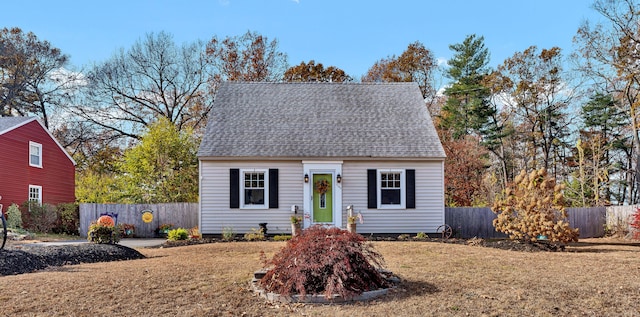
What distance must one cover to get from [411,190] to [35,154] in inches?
711

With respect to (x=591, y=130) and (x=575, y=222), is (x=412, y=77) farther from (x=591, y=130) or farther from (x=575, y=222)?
(x=575, y=222)

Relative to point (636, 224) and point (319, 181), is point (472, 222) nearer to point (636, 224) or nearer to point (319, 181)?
point (636, 224)

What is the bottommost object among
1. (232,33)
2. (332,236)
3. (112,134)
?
(332,236)

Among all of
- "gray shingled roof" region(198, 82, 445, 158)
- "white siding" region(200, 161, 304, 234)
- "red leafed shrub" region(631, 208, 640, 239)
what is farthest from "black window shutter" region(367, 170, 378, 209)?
"red leafed shrub" region(631, 208, 640, 239)

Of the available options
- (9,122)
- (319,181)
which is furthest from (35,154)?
(319,181)

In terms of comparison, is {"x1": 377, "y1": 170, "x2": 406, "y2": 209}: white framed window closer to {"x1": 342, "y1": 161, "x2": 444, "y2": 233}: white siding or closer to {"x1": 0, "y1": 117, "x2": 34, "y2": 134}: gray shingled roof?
{"x1": 342, "y1": 161, "x2": 444, "y2": 233}: white siding

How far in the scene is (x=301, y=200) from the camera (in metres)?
18.5

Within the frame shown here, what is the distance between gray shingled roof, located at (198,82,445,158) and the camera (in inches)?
732

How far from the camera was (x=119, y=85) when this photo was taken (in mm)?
31812

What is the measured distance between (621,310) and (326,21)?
Answer: 1493 centimetres

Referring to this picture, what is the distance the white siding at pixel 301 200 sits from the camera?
60.0 ft

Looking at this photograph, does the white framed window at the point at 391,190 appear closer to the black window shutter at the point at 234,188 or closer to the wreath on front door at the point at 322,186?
the wreath on front door at the point at 322,186

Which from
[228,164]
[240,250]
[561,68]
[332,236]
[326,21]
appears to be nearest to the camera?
[332,236]

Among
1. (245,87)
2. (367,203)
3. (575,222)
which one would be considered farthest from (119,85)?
(575,222)
